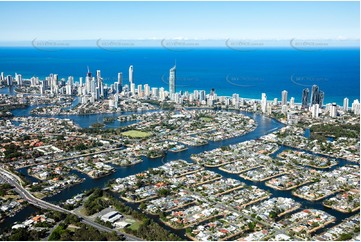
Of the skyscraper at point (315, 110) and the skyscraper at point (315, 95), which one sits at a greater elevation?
the skyscraper at point (315, 95)

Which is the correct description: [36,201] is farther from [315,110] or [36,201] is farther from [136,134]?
[315,110]

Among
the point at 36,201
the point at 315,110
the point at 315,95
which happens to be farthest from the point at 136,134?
the point at 315,95

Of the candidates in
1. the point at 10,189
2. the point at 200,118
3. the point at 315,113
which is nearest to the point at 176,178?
the point at 10,189

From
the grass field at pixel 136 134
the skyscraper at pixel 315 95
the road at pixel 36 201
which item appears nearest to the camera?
the road at pixel 36 201

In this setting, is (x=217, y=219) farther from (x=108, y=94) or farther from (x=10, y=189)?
(x=108, y=94)

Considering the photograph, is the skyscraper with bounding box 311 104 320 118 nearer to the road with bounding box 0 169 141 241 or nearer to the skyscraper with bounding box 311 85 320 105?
the skyscraper with bounding box 311 85 320 105

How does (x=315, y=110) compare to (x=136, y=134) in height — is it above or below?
above

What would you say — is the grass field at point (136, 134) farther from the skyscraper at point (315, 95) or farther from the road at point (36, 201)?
the skyscraper at point (315, 95)

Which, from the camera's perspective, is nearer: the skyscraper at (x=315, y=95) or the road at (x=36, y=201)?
the road at (x=36, y=201)

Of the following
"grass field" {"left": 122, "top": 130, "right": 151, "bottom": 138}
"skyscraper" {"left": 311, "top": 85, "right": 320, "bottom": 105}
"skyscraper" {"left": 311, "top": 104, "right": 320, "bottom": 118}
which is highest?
"skyscraper" {"left": 311, "top": 85, "right": 320, "bottom": 105}

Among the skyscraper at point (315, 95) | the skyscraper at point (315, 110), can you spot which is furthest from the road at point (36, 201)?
the skyscraper at point (315, 95)

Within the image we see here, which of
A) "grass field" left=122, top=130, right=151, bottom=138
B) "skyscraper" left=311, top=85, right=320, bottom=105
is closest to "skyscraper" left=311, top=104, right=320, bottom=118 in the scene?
"skyscraper" left=311, top=85, right=320, bottom=105

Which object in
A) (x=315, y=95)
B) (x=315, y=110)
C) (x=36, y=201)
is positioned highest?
(x=315, y=95)
